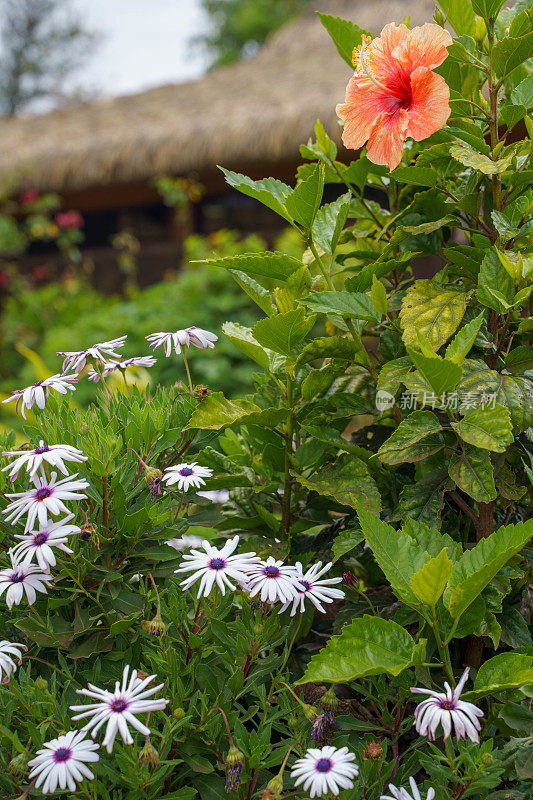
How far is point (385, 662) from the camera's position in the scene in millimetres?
938

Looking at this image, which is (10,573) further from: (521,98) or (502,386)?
(521,98)

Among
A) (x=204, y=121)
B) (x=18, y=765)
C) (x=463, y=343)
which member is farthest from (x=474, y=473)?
(x=204, y=121)

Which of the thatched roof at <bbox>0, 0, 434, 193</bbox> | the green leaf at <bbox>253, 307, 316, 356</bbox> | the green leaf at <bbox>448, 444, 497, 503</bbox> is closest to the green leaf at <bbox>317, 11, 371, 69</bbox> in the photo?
the green leaf at <bbox>253, 307, 316, 356</bbox>

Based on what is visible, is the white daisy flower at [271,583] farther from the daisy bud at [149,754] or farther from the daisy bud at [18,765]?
the daisy bud at [18,765]

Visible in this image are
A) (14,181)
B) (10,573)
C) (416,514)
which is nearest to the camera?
(10,573)

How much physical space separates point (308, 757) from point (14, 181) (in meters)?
9.20

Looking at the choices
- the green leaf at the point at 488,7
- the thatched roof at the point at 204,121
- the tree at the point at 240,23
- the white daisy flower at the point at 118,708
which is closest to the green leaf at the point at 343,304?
the green leaf at the point at 488,7

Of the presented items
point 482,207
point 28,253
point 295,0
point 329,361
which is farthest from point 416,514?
point 295,0

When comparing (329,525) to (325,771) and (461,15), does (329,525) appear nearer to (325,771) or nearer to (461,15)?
(325,771)

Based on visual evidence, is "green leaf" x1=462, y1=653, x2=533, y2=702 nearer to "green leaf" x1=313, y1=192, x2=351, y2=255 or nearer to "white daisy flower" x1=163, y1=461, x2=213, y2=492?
"white daisy flower" x1=163, y1=461, x2=213, y2=492

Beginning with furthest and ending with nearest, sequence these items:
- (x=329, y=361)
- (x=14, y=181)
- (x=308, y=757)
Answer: (x=14, y=181), (x=329, y=361), (x=308, y=757)

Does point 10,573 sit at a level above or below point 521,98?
below

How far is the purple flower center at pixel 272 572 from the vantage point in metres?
1.01

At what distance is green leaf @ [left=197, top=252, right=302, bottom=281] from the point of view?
116 centimetres
